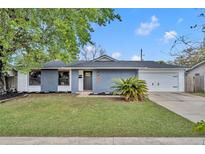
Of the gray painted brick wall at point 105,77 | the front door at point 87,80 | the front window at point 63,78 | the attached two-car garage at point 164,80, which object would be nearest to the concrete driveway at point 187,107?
the attached two-car garage at point 164,80

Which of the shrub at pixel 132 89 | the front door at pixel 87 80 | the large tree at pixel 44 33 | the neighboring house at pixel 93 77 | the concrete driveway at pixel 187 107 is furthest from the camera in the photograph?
the front door at pixel 87 80

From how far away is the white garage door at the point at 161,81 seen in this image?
84.7ft

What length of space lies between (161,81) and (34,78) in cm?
1201

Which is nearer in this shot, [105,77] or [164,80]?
[105,77]

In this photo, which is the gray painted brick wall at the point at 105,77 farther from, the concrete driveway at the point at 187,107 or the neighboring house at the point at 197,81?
the concrete driveway at the point at 187,107

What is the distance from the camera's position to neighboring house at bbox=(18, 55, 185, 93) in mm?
25359

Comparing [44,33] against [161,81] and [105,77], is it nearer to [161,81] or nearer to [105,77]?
[105,77]

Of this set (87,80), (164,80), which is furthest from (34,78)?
(164,80)

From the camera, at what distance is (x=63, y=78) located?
26.0 metres

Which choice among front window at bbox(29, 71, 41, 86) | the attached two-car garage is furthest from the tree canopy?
the attached two-car garage

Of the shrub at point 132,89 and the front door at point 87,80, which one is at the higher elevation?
the front door at point 87,80

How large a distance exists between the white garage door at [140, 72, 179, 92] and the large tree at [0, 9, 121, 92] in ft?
31.6
